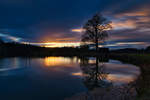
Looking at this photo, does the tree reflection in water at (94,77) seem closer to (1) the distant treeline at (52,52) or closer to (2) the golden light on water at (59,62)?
(2) the golden light on water at (59,62)

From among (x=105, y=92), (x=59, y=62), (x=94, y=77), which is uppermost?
(x=105, y=92)

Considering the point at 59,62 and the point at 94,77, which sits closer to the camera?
the point at 94,77

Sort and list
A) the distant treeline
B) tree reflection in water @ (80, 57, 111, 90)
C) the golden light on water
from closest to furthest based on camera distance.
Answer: tree reflection in water @ (80, 57, 111, 90) < the golden light on water < the distant treeline

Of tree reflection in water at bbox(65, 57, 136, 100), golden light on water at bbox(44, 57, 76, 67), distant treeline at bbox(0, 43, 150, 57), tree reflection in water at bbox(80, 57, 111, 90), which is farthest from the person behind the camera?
distant treeline at bbox(0, 43, 150, 57)

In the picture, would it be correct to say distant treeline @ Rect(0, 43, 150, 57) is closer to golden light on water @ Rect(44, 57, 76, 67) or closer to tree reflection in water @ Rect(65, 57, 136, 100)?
golden light on water @ Rect(44, 57, 76, 67)

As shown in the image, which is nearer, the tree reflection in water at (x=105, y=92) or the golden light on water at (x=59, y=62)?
the tree reflection in water at (x=105, y=92)

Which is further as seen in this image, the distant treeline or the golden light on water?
the distant treeline

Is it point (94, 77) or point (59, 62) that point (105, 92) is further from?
point (59, 62)

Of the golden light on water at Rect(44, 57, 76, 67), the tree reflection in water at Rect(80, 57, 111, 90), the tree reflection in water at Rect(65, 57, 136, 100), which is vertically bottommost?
the golden light on water at Rect(44, 57, 76, 67)

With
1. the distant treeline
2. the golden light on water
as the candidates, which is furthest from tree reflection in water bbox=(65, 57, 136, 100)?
the distant treeline

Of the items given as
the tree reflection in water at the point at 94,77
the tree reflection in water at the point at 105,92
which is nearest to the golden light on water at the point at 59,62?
the tree reflection in water at the point at 94,77

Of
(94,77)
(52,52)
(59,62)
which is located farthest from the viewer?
(52,52)

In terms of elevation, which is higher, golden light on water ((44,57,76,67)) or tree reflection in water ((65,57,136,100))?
tree reflection in water ((65,57,136,100))

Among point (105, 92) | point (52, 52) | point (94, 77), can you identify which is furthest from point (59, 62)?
point (52, 52)
